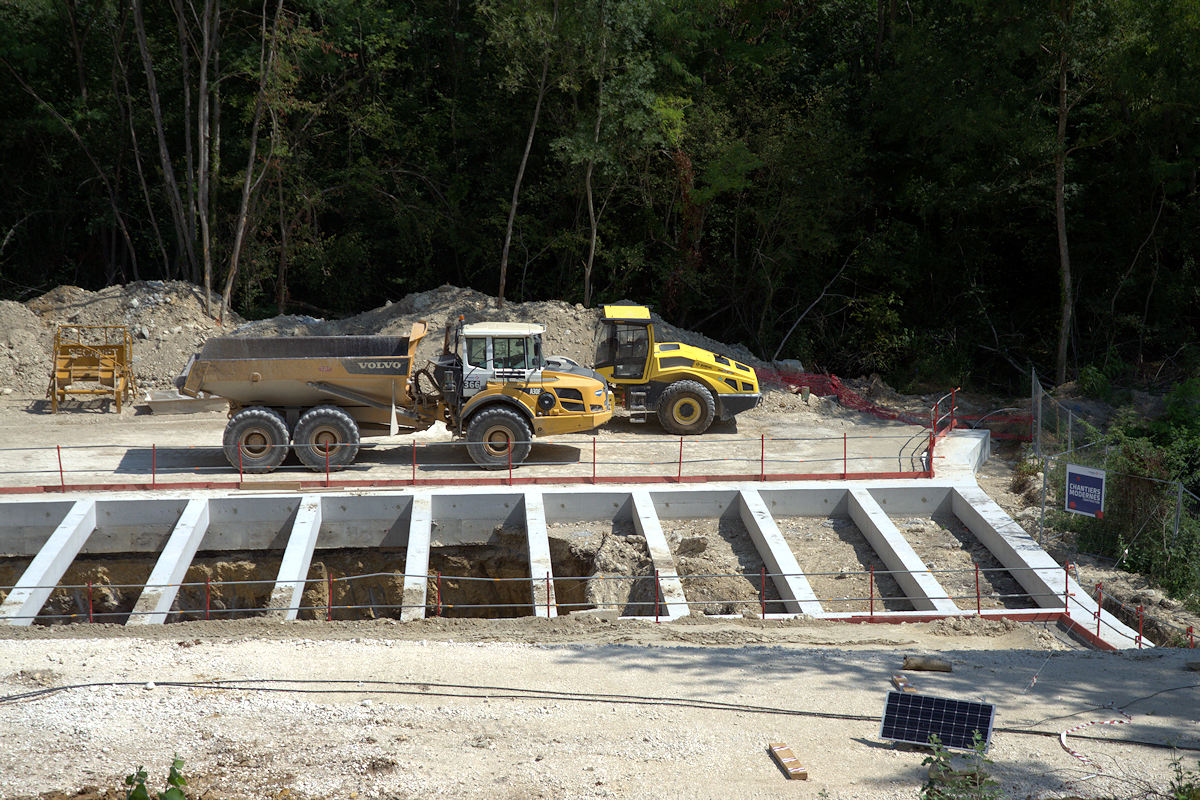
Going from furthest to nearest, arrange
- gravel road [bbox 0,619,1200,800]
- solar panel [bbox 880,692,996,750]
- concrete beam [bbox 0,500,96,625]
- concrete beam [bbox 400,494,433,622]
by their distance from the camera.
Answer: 1. concrete beam [bbox 400,494,433,622]
2. concrete beam [bbox 0,500,96,625]
3. solar panel [bbox 880,692,996,750]
4. gravel road [bbox 0,619,1200,800]

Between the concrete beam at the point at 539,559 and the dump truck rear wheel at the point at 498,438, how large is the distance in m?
1.18

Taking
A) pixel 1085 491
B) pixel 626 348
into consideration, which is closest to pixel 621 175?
pixel 626 348

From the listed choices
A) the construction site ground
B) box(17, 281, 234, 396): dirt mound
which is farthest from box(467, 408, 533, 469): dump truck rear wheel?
box(17, 281, 234, 396): dirt mound

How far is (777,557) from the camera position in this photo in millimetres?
14281

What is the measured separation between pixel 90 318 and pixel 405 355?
1179 centimetres

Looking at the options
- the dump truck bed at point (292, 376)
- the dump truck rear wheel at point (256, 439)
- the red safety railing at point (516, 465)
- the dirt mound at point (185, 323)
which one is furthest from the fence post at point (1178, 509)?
the dump truck rear wheel at point (256, 439)

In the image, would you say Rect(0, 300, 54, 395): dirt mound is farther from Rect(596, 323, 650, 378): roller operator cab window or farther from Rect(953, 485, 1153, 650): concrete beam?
Rect(953, 485, 1153, 650): concrete beam

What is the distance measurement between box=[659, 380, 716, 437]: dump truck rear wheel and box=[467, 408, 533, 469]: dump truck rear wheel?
3.24 meters

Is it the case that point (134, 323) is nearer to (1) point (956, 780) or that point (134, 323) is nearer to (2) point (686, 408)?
(2) point (686, 408)

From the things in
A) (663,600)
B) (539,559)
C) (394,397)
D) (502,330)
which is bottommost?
(663,600)

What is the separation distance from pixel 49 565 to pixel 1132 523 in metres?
16.0

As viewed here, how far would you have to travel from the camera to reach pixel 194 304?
24.8 m

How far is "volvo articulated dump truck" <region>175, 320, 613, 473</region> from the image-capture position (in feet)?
52.9

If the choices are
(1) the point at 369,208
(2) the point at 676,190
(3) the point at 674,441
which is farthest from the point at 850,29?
(3) the point at 674,441
